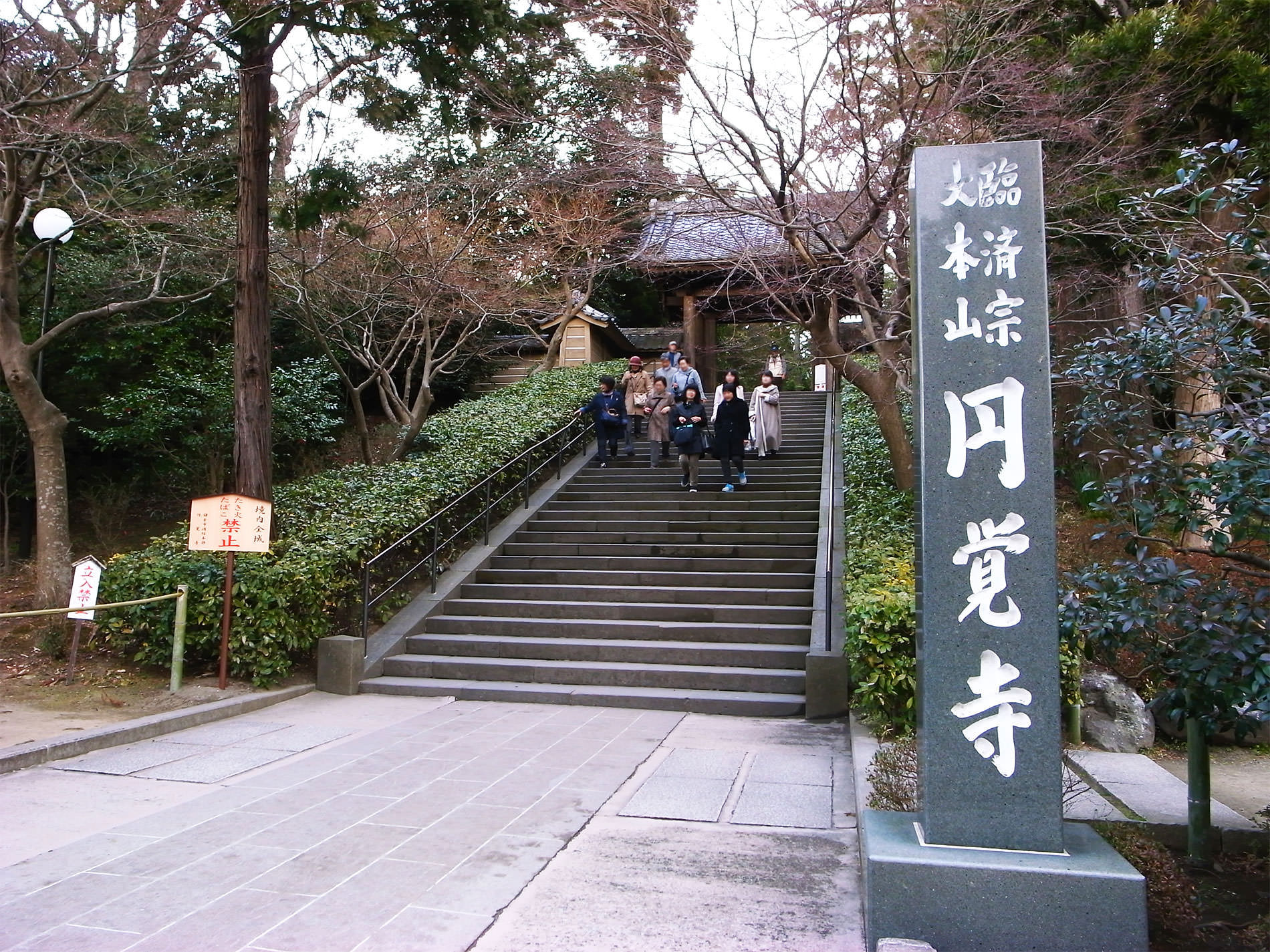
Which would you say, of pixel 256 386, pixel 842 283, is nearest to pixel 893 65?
pixel 842 283

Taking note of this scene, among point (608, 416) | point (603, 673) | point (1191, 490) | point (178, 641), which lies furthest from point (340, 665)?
point (608, 416)

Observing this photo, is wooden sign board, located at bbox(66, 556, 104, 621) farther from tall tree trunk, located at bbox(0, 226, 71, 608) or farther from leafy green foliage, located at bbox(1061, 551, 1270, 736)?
leafy green foliage, located at bbox(1061, 551, 1270, 736)

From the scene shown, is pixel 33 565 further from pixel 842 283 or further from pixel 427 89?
pixel 842 283

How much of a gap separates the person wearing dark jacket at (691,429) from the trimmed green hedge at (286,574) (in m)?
2.83

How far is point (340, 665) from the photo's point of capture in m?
8.12

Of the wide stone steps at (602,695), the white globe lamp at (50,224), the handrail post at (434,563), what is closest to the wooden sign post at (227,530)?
the wide stone steps at (602,695)

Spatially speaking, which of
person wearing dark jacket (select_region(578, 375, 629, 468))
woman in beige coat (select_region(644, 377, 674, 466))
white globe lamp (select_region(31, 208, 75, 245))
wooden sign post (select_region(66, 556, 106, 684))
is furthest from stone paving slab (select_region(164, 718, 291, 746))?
person wearing dark jacket (select_region(578, 375, 629, 468))

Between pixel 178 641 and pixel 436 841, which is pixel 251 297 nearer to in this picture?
pixel 178 641

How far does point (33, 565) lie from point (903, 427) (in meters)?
12.7

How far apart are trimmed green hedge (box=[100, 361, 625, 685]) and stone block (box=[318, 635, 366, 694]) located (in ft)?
0.65

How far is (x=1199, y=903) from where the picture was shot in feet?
12.5

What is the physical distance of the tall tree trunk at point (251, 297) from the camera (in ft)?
29.5

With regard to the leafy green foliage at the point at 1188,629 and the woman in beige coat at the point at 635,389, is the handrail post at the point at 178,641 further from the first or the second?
the woman in beige coat at the point at 635,389

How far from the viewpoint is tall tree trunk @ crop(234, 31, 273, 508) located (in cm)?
900
